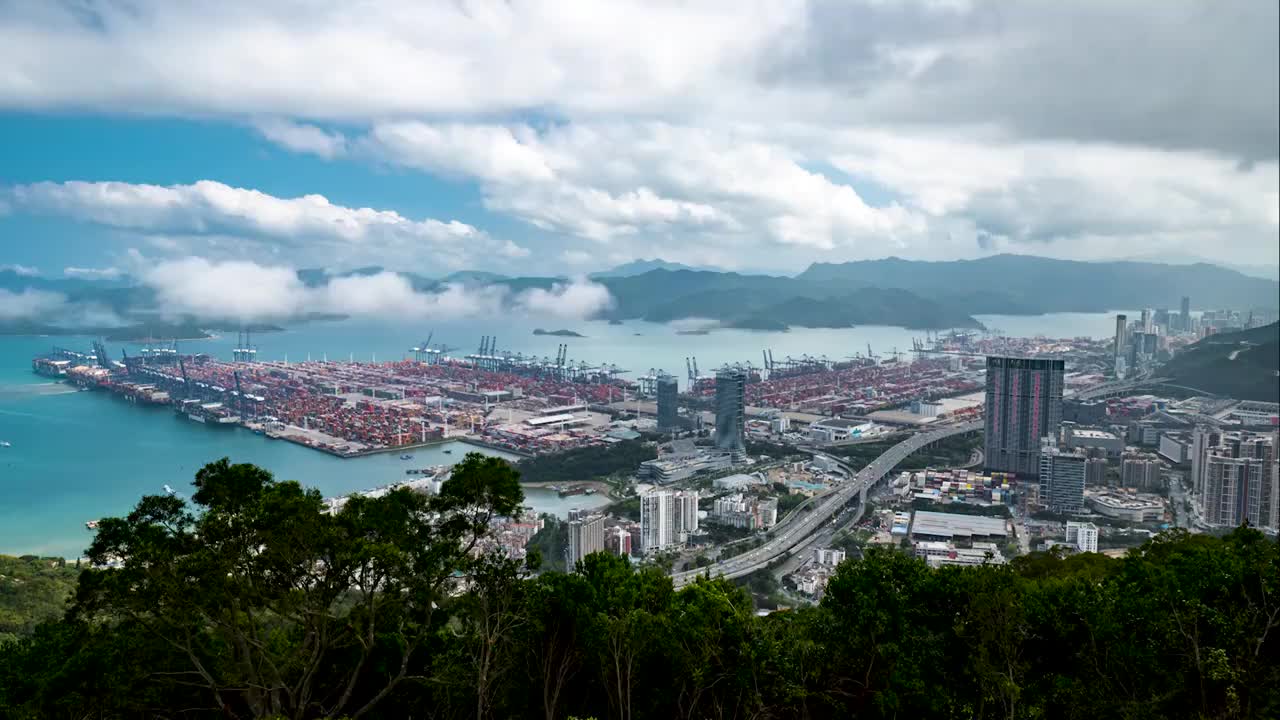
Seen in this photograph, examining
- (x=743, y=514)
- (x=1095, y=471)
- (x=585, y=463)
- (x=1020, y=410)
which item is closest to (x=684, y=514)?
(x=743, y=514)

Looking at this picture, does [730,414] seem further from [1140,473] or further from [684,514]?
[1140,473]

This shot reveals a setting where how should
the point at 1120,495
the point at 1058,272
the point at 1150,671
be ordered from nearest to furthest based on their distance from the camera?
the point at 1150,671 < the point at 1120,495 < the point at 1058,272

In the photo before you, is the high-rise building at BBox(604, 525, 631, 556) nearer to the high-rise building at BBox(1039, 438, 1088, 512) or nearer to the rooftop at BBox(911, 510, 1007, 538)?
the rooftop at BBox(911, 510, 1007, 538)

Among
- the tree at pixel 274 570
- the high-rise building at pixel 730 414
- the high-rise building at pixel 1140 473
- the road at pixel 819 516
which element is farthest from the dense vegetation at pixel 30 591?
the high-rise building at pixel 1140 473

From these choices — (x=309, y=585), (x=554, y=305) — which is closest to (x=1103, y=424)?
(x=309, y=585)

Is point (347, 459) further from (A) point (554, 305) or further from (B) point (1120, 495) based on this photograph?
(A) point (554, 305)
